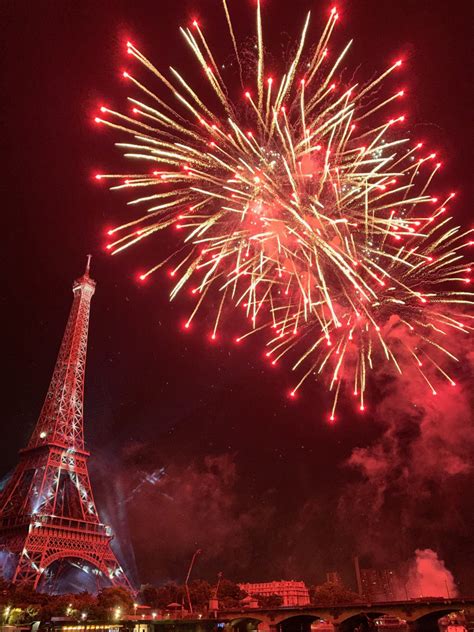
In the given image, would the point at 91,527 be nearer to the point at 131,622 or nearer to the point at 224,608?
the point at 131,622

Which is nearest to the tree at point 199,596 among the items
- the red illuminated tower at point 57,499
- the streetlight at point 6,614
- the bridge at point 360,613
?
the bridge at point 360,613

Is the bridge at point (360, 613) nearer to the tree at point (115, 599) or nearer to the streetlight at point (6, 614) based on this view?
the tree at point (115, 599)

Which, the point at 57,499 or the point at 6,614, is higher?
the point at 57,499

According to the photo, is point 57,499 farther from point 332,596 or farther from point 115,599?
point 332,596

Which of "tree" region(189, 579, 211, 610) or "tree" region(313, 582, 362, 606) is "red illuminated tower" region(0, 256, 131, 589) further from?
"tree" region(313, 582, 362, 606)

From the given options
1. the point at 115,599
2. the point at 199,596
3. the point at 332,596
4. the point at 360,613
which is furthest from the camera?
the point at 332,596

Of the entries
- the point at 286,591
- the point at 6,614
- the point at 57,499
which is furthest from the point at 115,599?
the point at 286,591

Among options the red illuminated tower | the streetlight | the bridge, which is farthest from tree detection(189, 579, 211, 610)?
the streetlight
